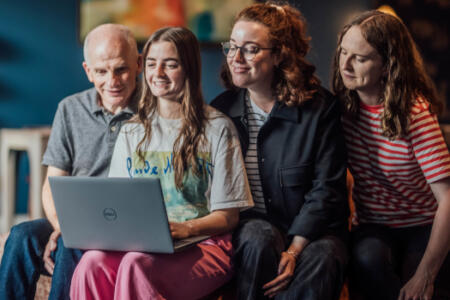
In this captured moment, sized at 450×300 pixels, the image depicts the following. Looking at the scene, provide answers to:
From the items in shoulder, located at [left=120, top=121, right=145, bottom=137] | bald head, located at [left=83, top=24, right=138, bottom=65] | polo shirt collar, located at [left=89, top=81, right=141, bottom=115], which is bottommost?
shoulder, located at [left=120, top=121, right=145, bottom=137]

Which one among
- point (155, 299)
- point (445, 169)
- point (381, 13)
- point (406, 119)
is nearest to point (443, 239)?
point (445, 169)

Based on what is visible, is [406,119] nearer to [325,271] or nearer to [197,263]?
[325,271]

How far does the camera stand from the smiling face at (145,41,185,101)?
5.28 ft

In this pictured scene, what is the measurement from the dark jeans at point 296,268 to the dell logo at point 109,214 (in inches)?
14.8

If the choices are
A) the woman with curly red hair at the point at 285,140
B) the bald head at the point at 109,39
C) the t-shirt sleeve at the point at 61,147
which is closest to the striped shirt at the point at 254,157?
the woman with curly red hair at the point at 285,140

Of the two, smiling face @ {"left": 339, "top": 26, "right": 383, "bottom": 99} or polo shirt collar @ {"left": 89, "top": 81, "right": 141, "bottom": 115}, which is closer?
smiling face @ {"left": 339, "top": 26, "right": 383, "bottom": 99}

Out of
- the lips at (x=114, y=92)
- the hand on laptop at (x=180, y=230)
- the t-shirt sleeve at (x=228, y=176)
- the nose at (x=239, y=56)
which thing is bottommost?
the hand on laptop at (x=180, y=230)

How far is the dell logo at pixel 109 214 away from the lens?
132cm

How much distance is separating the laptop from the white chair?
184 centimetres

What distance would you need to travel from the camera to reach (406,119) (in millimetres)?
1553

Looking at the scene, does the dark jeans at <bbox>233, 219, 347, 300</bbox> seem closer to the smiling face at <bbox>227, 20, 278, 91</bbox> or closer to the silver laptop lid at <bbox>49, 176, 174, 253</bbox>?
the silver laptop lid at <bbox>49, 176, 174, 253</bbox>

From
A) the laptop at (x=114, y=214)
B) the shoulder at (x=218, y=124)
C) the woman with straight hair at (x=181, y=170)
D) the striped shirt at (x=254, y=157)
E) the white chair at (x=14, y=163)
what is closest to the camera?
the laptop at (x=114, y=214)

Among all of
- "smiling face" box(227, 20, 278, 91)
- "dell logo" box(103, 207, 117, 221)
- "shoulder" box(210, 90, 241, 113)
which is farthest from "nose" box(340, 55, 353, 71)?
"dell logo" box(103, 207, 117, 221)

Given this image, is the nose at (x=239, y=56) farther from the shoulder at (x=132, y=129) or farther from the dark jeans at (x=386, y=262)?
the dark jeans at (x=386, y=262)
